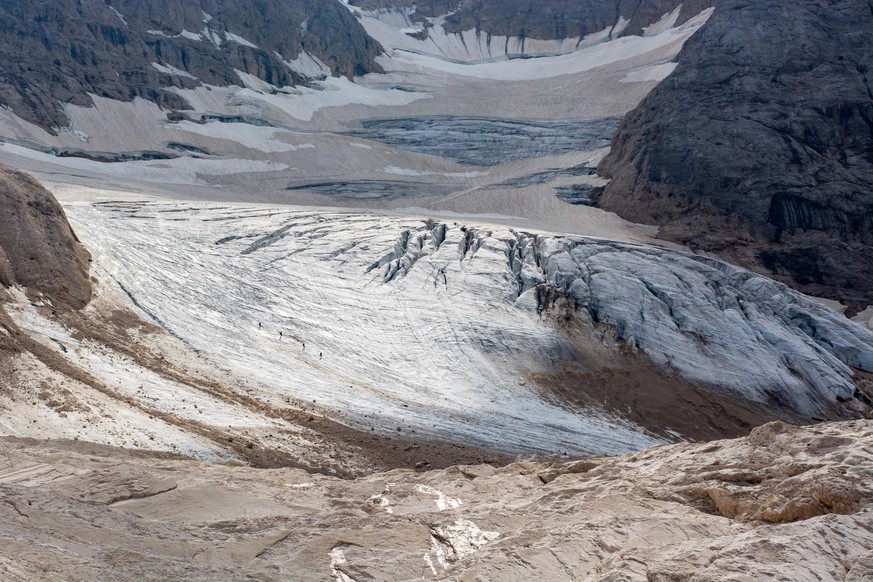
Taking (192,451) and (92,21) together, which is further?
(92,21)

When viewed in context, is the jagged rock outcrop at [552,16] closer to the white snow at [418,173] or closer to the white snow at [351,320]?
the white snow at [418,173]

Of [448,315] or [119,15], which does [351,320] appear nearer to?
[448,315]

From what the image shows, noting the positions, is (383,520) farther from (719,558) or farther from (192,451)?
(192,451)

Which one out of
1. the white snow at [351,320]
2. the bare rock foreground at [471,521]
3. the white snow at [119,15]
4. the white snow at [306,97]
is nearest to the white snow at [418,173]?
the white snow at [306,97]

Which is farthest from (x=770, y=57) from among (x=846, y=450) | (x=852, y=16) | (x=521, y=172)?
(x=846, y=450)

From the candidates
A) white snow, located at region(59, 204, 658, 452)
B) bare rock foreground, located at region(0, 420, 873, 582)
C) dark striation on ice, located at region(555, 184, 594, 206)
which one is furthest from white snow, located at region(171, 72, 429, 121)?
bare rock foreground, located at region(0, 420, 873, 582)

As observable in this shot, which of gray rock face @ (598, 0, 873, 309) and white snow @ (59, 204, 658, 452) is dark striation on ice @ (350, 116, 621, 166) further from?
white snow @ (59, 204, 658, 452)
